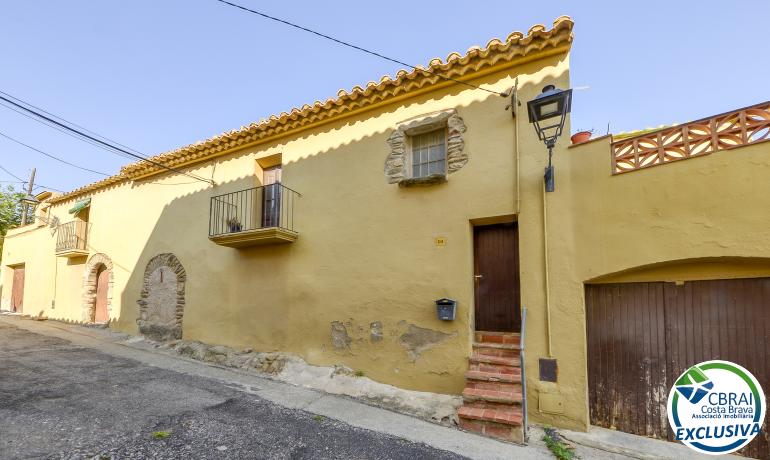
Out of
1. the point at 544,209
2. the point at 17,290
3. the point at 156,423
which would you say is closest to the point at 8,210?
the point at 17,290

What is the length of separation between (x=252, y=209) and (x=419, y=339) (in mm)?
4499

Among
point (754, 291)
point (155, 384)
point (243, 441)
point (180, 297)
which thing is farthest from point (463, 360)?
point (180, 297)

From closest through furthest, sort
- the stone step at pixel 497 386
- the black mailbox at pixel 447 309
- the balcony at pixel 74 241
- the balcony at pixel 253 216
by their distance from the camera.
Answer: the stone step at pixel 497 386, the black mailbox at pixel 447 309, the balcony at pixel 253 216, the balcony at pixel 74 241

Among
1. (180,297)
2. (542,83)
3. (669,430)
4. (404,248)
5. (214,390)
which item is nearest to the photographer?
(669,430)

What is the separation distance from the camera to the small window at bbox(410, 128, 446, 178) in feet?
18.8

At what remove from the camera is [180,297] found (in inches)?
317

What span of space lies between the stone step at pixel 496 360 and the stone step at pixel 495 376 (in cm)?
10

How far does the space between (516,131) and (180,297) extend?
786 centimetres

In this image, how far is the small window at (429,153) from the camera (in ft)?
18.8

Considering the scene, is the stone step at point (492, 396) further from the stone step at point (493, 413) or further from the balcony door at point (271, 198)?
the balcony door at point (271, 198)

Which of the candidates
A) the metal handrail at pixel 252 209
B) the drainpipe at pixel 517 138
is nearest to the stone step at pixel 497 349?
the drainpipe at pixel 517 138

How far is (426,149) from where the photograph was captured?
5.88 metres

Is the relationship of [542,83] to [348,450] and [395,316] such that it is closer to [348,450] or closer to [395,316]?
[395,316]

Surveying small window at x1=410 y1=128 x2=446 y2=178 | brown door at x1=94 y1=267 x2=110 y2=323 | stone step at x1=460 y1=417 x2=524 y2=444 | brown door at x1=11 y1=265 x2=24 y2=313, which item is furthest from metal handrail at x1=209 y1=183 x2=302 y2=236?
brown door at x1=11 y1=265 x2=24 y2=313
